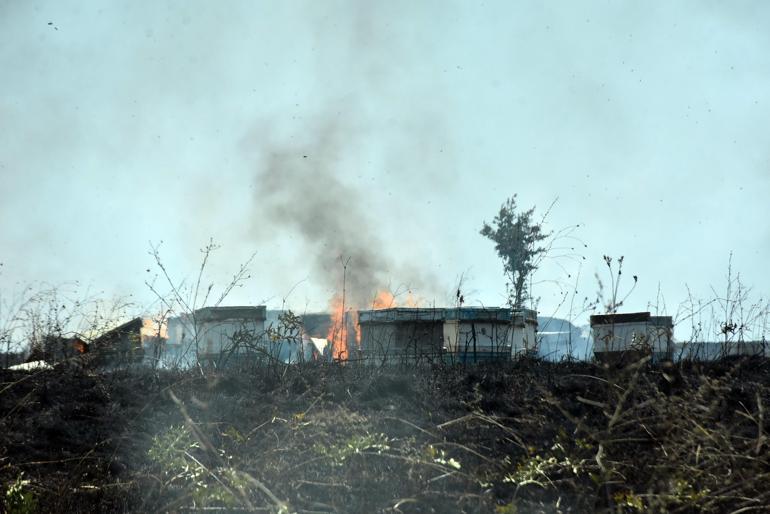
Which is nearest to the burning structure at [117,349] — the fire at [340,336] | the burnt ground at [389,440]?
the burnt ground at [389,440]

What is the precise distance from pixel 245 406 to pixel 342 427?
4.27 feet

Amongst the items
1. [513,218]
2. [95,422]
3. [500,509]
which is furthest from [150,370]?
[513,218]

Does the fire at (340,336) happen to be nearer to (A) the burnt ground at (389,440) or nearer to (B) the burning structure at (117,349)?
(A) the burnt ground at (389,440)

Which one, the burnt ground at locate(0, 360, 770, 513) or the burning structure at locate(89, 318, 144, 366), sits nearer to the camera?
the burnt ground at locate(0, 360, 770, 513)

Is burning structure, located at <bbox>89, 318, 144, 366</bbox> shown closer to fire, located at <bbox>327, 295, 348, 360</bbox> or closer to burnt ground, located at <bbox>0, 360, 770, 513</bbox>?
burnt ground, located at <bbox>0, 360, 770, 513</bbox>

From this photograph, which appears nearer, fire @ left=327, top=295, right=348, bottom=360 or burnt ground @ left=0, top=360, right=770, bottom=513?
burnt ground @ left=0, top=360, right=770, bottom=513

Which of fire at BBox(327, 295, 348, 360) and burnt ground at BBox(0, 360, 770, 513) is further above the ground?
fire at BBox(327, 295, 348, 360)

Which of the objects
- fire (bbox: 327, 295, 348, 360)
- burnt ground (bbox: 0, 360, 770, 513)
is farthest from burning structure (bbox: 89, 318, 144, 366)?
fire (bbox: 327, 295, 348, 360)

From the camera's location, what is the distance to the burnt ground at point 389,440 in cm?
427

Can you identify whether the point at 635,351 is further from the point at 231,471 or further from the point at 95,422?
the point at 95,422

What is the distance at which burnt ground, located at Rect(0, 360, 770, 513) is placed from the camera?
14.0ft

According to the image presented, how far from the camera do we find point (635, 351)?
7.09 meters

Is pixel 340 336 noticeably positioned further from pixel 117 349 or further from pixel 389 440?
pixel 389 440

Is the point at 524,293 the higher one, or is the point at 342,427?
the point at 524,293
